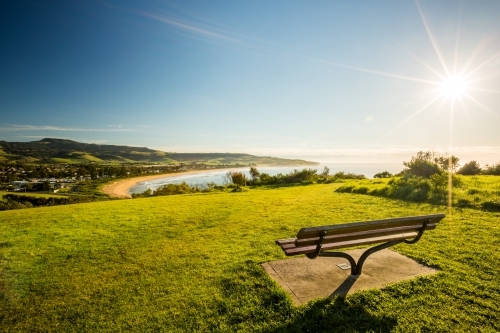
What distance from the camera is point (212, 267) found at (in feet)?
17.5

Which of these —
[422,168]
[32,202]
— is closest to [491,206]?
[422,168]

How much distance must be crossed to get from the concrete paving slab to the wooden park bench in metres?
0.31

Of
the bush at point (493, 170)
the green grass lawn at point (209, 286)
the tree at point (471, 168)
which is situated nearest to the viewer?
the green grass lawn at point (209, 286)

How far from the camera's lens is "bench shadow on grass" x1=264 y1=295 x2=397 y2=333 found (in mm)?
3186

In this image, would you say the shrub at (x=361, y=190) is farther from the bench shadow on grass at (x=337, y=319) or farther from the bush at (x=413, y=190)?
the bench shadow on grass at (x=337, y=319)

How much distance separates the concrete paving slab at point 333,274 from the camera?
4023 mm

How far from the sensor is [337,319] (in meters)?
3.31

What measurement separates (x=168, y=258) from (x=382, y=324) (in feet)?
15.4

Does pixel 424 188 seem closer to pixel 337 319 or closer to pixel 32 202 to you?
pixel 337 319

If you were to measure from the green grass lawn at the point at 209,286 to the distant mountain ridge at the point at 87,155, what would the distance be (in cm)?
11889

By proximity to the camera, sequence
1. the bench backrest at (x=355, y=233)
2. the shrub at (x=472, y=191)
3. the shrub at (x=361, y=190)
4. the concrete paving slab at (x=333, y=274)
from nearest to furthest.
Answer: the bench backrest at (x=355, y=233)
the concrete paving slab at (x=333, y=274)
the shrub at (x=472, y=191)
the shrub at (x=361, y=190)

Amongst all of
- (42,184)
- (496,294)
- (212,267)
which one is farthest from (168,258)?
(42,184)

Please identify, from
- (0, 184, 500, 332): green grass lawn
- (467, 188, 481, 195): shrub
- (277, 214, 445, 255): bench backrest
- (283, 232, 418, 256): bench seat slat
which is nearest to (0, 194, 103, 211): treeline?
(0, 184, 500, 332): green grass lawn

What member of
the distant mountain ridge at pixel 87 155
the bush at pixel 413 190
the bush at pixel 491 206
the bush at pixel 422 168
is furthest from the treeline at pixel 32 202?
the distant mountain ridge at pixel 87 155
